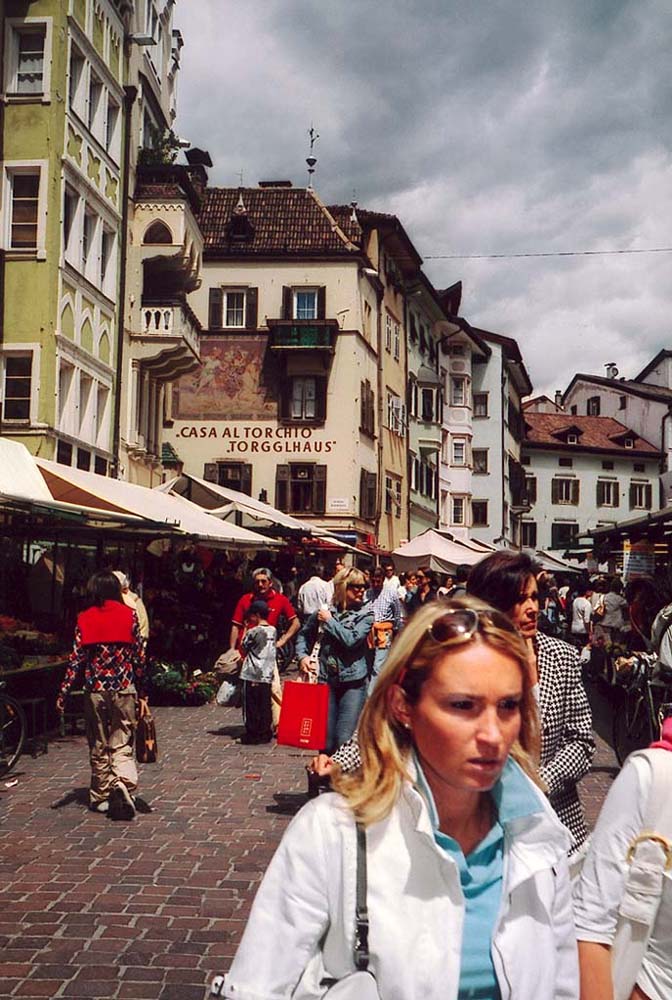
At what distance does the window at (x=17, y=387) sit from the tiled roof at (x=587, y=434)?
60.7 m

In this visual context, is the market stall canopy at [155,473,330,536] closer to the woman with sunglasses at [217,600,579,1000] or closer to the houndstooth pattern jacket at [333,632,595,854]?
the houndstooth pattern jacket at [333,632,595,854]

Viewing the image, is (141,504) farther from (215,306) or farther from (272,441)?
(215,306)

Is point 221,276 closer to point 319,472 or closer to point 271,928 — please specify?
point 319,472

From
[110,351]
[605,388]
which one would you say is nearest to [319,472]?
[110,351]

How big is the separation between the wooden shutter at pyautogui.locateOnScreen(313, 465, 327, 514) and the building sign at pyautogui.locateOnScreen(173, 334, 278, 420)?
2.55 meters

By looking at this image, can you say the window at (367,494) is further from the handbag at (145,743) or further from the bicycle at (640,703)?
the handbag at (145,743)

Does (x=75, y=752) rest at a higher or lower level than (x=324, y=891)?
lower

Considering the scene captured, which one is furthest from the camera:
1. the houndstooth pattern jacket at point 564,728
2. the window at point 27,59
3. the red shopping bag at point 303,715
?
the window at point 27,59

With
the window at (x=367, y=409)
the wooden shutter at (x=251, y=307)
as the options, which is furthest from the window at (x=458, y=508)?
the wooden shutter at (x=251, y=307)

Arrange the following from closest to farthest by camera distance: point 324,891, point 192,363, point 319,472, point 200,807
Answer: point 324,891 → point 200,807 → point 192,363 → point 319,472

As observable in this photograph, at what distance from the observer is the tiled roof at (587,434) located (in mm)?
80062

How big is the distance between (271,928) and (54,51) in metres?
23.5

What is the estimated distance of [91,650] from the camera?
30.4 feet

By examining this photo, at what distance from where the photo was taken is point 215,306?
42.1m
